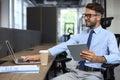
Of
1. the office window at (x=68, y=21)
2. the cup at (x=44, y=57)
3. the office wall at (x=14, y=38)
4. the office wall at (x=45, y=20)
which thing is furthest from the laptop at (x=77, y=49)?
the office window at (x=68, y=21)

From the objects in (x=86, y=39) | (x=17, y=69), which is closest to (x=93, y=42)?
(x=86, y=39)

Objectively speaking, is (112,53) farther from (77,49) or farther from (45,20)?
(45,20)

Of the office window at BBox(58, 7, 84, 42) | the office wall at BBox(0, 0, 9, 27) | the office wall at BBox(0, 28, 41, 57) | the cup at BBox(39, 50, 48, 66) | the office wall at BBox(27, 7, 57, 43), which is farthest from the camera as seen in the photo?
the office window at BBox(58, 7, 84, 42)

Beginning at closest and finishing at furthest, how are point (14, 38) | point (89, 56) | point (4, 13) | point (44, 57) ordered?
1. point (89, 56)
2. point (44, 57)
3. point (14, 38)
4. point (4, 13)

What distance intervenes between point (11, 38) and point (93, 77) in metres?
1.66

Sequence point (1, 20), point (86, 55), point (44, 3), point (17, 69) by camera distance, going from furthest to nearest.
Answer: point (44, 3) < point (1, 20) < point (86, 55) < point (17, 69)

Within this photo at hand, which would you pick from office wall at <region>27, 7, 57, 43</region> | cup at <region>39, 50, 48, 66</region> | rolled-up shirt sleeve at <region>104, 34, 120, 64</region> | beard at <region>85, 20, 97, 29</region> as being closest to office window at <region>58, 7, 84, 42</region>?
office wall at <region>27, 7, 57, 43</region>

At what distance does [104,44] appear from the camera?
2.35m

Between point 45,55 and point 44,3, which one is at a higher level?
point 44,3

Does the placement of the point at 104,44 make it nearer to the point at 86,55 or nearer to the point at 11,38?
the point at 86,55

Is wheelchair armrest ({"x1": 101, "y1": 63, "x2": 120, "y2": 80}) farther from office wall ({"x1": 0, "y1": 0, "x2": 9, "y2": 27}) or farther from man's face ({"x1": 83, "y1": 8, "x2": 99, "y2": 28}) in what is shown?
office wall ({"x1": 0, "y1": 0, "x2": 9, "y2": 27})

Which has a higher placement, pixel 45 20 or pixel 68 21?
pixel 68 21

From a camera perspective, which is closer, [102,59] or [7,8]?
[102,59]

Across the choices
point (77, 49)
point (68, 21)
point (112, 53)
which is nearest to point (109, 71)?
point (112, 53)
